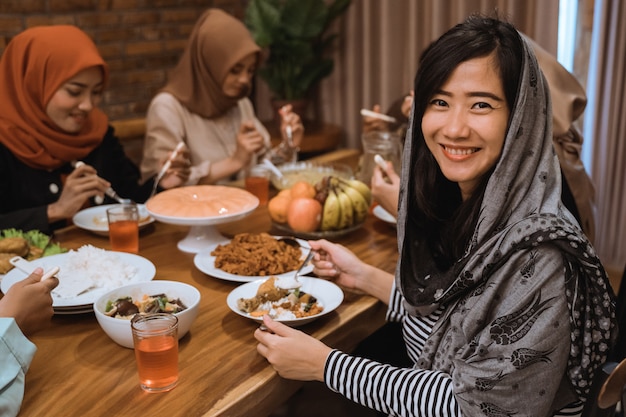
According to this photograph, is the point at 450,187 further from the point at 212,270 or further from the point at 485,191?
the point at 212,270

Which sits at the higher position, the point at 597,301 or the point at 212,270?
the point at 597,301

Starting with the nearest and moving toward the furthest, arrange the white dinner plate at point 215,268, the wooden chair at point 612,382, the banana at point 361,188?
the wooden chair at point 612,382 → the white dinner plate at point 215,268 → the banana at point 361,188

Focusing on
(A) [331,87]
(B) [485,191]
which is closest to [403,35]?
(A) [331,87]

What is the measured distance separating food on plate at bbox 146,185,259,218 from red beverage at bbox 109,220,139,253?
74mm

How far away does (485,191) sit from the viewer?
1.23 meters

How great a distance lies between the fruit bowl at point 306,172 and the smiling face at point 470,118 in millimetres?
968

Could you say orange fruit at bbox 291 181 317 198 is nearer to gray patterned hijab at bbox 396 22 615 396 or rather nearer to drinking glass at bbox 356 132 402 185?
drinking glass at bbox 356 132 402 185

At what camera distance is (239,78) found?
9.47ft

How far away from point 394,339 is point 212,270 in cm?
75

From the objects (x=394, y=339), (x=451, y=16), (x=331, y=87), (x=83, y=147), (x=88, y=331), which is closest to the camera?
(x=88, y=331)

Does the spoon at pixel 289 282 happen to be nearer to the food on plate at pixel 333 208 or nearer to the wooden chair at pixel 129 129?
the food on plate at pixel 333 208

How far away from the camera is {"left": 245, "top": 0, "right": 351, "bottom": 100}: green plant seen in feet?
11.8

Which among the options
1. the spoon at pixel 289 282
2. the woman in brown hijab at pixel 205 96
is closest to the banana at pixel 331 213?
the spoon at pixel 289 282

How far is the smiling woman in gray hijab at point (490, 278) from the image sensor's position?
3.60 feet
